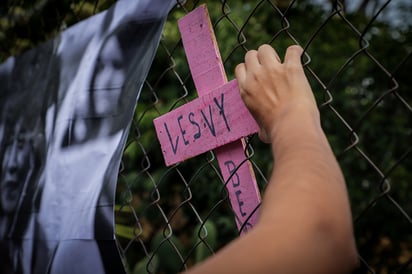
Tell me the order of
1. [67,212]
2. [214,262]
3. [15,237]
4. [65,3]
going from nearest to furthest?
[214,262]
[67,212]
[15,237]
[65,3]

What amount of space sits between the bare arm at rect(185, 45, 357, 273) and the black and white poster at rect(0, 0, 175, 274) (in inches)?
24.3

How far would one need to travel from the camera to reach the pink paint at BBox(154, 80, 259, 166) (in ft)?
3.54

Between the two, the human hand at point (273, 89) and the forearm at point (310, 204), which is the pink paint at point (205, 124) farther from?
the forearm at point (310, 204)

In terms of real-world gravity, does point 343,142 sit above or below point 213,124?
below

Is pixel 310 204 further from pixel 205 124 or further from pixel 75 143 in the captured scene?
pixel 75 143

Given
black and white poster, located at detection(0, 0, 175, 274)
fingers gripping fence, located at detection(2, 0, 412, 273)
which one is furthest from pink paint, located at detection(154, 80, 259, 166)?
fingers gripping fence, located at detection(2, 0, 412, 273)

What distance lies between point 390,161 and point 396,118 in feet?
1.21

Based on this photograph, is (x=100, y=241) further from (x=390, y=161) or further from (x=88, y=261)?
(x=390, y=161)

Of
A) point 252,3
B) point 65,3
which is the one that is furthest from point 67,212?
point 252,3

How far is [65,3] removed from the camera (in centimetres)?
205

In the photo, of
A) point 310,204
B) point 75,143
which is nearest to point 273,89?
point 310,204

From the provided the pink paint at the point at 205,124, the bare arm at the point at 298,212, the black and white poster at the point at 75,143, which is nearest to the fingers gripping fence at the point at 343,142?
the black and white poster at the point at 75,143

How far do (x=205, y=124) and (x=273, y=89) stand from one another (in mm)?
378

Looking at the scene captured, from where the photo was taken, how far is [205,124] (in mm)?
1166
